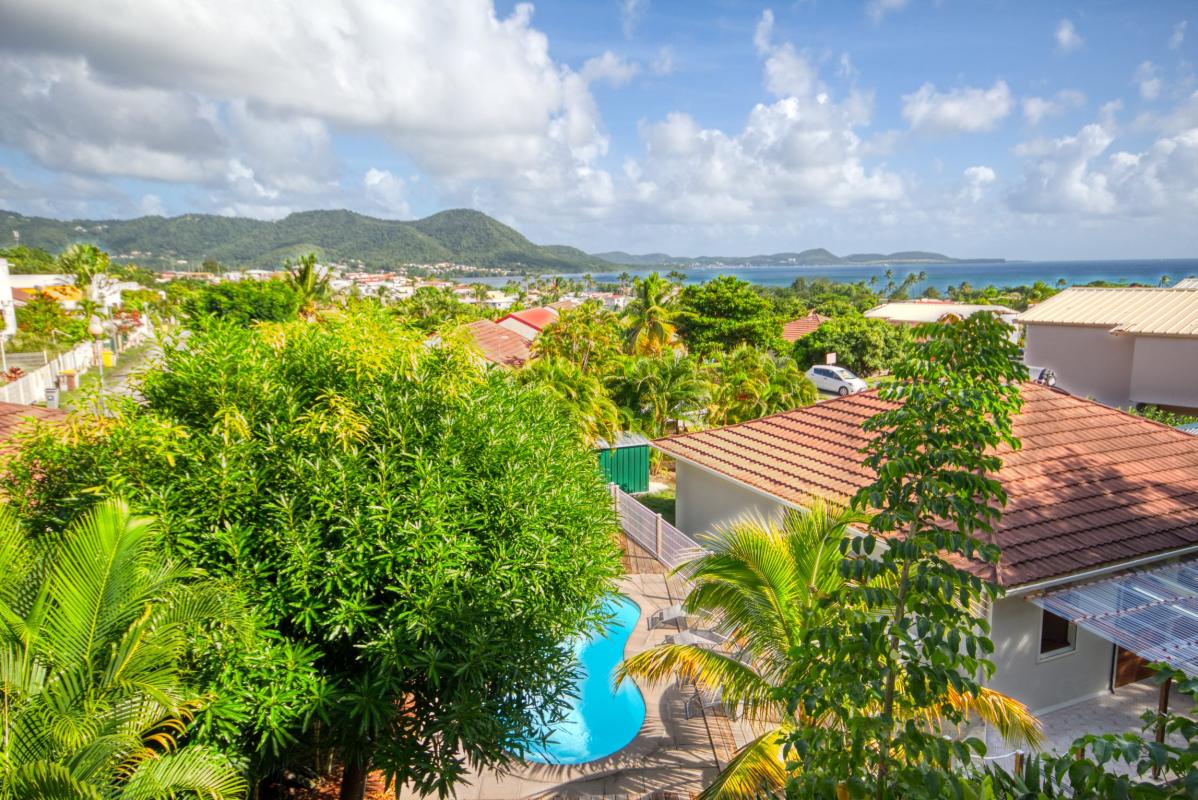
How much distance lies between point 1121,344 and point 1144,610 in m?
23.8

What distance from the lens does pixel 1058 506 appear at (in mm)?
10992

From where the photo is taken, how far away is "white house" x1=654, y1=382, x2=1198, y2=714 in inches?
381

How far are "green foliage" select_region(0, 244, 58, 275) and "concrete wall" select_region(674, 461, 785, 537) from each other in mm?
122244

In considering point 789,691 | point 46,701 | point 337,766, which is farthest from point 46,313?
point 789,691

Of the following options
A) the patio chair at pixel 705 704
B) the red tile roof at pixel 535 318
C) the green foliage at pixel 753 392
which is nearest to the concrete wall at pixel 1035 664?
the patio chair at pixel 705 704

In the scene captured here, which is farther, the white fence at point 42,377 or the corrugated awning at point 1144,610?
the white fence at point 42,377

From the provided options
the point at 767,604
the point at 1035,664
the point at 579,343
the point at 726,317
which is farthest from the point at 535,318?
the point at 767,604

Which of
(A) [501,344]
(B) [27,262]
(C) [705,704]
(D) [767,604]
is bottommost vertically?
(C) [705,704]

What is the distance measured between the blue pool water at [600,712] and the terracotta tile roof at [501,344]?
62.8 feet

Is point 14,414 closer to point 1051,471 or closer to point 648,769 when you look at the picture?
point 648,769

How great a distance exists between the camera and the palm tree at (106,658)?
14.9 ft

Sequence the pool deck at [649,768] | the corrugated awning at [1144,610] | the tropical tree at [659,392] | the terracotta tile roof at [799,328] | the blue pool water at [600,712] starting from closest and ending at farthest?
the corrugated awning at [1144,610], the pool deck at [649,768], the blue pool water at [600,712], the tropical tree at [659,392], the terracotta tile roof at [799,328]

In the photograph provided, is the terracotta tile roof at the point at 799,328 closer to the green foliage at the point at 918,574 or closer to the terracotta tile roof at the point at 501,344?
the terracotta tile roof at the point at 501,344

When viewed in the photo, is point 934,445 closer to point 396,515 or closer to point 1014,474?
point 396,515
